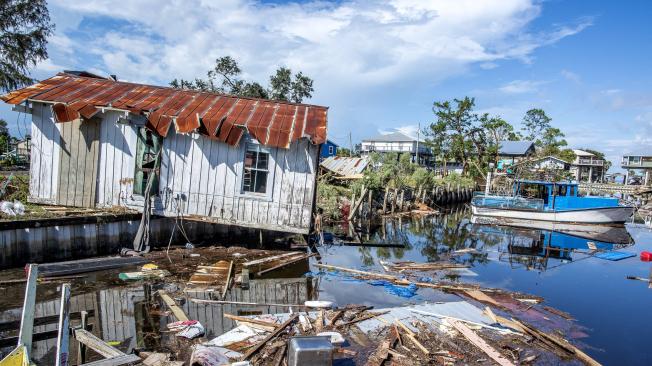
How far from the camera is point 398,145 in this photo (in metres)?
76.7

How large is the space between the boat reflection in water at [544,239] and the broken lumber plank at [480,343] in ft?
31.6

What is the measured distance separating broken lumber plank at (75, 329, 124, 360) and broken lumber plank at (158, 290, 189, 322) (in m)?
2.79

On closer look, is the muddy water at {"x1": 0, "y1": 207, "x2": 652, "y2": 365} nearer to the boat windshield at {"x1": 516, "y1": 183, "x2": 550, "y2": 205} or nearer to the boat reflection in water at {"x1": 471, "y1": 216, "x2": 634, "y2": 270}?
the boat reflection in water at {"x1": 471, "y1": 216, "x2": 634, "y2": 270}

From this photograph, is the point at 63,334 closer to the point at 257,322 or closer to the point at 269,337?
the point at 269,337

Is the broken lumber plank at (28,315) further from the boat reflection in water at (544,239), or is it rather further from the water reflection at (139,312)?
the boat reflection in water at (544,239)

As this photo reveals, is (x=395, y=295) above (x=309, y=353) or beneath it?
beneath

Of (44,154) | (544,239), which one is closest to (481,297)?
(544,239)

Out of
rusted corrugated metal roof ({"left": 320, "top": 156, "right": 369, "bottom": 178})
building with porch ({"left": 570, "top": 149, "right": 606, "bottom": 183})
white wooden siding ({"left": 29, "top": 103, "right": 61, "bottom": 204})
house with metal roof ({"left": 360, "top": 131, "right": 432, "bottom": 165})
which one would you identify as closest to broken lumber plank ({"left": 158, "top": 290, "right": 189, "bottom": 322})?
white wooden siding ({"left": 29, "top": 103, "right": 61, "bottom": 204})

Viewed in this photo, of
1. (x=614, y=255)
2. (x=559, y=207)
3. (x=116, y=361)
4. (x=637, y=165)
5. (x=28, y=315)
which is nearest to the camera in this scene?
(x=28, y=315)

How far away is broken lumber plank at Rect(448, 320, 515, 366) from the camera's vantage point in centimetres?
724

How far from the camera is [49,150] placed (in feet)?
43.7

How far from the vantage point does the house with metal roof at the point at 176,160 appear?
13.3m

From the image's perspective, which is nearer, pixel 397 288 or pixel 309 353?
pixel 309 353

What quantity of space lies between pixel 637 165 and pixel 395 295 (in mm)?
76952
